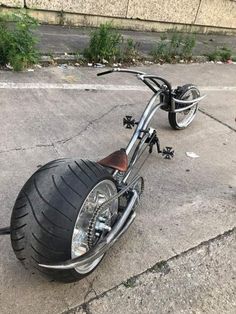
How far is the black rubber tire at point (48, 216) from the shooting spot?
187 centimetres

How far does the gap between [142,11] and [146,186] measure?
6.44 m

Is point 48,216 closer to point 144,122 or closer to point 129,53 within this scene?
point 144,122

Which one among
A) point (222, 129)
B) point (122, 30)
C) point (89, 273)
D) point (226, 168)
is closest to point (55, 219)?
point (89, 273)

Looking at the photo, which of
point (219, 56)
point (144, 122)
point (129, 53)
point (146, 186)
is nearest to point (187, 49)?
point (219, 56)

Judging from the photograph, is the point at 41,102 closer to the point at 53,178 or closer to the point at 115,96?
the point at 115,96

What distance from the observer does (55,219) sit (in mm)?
1869

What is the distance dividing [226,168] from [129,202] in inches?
70.1

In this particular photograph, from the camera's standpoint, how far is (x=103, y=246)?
1977 mm

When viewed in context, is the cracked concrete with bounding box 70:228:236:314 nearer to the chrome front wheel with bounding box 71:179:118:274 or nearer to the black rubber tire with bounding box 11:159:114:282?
the chrome front wheel with bounding box 71:179:118:274

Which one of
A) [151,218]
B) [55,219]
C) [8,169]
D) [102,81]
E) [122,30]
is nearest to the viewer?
[55,219]

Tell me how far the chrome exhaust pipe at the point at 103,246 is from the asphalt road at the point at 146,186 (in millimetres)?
381

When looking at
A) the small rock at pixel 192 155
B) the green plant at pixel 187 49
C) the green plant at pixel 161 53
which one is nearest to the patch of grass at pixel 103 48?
the green plant at pixel 161 53

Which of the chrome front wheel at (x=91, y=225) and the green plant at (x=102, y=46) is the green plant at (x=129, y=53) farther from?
the chrome front wheel at (x=91, y=225)

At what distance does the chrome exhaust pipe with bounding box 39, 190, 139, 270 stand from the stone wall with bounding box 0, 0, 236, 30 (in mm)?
5939
